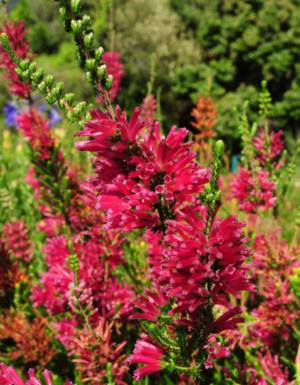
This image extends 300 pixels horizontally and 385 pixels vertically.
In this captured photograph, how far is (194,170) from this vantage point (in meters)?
1.25

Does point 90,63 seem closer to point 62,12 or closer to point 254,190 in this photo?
point 62,12

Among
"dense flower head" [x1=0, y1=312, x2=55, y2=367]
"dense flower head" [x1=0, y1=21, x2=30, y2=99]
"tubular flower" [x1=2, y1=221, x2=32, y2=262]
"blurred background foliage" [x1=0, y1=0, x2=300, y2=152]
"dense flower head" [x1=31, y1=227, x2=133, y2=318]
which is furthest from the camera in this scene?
"blurred background foliage" [x1=0, y1=0, x2=300, y2=152]

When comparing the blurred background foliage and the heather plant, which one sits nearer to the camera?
the heather plant

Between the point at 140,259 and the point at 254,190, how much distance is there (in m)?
0.68

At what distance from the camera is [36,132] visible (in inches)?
114

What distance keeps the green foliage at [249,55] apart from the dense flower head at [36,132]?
44.1ft

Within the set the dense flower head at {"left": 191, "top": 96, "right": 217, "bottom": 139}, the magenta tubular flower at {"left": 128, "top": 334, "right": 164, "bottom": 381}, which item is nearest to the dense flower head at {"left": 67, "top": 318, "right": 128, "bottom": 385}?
the magenta tubular flower at {"left": 128, "top": 334, "right": 164, "bottom": 381}

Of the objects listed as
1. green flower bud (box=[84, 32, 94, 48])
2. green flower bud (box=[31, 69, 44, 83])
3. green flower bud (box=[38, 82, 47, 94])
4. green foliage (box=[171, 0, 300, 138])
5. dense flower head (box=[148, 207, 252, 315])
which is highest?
green foliage (box=[171, 0, 300, 138])

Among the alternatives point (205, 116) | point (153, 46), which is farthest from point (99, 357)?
point (153, 46)

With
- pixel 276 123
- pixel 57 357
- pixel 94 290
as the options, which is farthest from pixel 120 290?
pixel 276 123

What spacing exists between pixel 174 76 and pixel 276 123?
412 cm

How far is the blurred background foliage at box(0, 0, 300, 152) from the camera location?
17.0 m

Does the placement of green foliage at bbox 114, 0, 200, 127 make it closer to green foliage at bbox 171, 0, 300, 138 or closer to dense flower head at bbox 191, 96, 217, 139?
green foliage at bbox 171, 0, 300, 138

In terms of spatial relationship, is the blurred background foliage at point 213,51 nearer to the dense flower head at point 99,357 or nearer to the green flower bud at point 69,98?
the dense flower head at point 99,357
